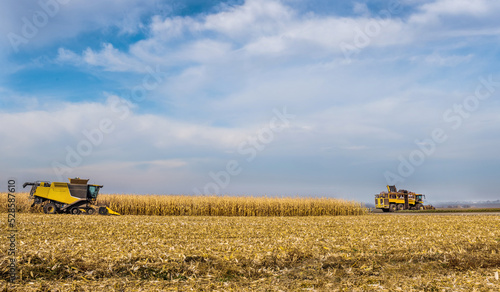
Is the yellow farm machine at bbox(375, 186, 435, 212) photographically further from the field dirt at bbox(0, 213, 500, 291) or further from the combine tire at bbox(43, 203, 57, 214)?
the combine tire at bbox(43, 203, 57, 214)

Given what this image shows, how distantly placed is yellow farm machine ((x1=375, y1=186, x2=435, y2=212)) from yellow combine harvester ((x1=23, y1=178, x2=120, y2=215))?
2072 centimetres

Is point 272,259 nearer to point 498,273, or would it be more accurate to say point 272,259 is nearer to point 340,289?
point 340,289

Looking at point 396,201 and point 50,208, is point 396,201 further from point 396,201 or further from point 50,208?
point 50,208

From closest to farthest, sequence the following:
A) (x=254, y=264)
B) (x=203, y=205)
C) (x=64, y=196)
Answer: (x=254, y=264) < (x=64, y=196) < (x=203, y=205)

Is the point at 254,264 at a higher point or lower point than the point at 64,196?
lower

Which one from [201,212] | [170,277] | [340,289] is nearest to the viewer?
[340,289]

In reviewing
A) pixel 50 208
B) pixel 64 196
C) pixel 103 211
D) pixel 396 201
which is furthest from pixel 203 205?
pixel 396 201

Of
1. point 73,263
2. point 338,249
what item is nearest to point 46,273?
point 73,263

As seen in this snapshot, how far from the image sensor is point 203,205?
22969 millimetres

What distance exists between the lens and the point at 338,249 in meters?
7.64

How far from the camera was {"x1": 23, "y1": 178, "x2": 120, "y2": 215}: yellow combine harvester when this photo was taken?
754 inches

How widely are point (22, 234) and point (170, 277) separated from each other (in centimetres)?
570

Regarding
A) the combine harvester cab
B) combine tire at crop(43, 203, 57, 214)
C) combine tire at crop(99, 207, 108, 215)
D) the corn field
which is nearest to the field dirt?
combine tire at crop(99, 207, 108, 215)

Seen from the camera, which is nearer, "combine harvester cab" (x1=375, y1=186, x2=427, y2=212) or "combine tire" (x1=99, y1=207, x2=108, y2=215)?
"combine tire" (x1=99, y1=207, x2=108, y2=215)
